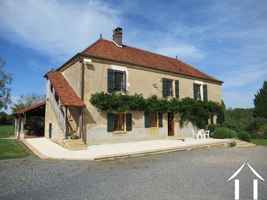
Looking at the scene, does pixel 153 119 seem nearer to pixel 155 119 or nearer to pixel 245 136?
pixel 155 119

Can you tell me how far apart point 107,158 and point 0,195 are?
414 cm

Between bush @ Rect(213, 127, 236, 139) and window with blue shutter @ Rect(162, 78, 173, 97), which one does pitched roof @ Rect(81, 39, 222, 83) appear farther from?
bush @ Rect(213, 127, 236, 139)

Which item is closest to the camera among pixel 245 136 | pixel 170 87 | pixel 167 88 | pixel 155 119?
pixel 245 136

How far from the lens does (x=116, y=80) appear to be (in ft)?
41.9

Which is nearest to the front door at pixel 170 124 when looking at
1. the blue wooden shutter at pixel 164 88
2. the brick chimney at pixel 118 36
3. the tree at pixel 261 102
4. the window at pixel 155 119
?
the window at pixel 155 119

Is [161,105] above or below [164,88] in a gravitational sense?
below

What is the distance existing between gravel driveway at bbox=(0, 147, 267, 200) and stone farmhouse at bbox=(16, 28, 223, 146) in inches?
162

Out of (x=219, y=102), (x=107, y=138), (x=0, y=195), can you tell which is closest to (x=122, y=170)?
(x=0, y=195)

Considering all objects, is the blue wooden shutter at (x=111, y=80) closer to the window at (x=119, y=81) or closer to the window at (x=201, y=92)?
the window at (x=119, y=81)

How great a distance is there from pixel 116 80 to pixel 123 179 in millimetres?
8362

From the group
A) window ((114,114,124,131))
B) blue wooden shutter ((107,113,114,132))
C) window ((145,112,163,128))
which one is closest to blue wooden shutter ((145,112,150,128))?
window ((145,112,163,128))

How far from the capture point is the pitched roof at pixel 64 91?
10203 millimetres

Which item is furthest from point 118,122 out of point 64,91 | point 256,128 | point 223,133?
point 256,128

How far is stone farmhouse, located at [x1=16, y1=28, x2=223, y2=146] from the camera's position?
36.3 feet
